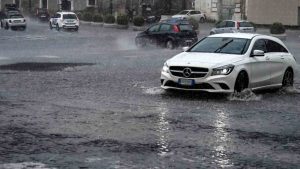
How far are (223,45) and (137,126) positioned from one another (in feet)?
17.6

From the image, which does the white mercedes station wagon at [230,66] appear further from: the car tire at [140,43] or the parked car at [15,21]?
the parked car at [15,21]

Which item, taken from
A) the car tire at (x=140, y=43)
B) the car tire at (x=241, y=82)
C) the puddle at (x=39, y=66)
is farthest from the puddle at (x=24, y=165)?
the car tire at (x=140, y=43)

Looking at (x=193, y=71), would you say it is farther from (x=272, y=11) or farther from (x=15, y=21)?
(x=272, y=11)

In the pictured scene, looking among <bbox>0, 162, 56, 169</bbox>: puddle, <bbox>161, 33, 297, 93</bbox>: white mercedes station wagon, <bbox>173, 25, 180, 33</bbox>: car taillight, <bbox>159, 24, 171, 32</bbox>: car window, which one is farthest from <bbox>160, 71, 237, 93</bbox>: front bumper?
<bbox>159, 24, 171, 32</bbox>: car window

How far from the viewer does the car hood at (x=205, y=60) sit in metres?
13.3

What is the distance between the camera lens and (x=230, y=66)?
13.4 meters

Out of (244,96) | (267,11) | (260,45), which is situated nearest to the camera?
(244,96)

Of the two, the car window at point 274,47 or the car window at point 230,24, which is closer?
the car window at point 274,47

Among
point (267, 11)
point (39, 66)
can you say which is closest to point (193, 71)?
point (39, 66)

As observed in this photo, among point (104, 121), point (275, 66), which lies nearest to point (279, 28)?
point (275, 66)

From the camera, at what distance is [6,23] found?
59.3 metres

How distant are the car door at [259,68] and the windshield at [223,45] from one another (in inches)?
10.9

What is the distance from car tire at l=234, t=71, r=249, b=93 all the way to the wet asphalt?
0.53ft

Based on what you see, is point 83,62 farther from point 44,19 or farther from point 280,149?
point 44,19
